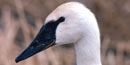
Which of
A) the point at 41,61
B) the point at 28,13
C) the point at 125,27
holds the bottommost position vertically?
the point at 41,61

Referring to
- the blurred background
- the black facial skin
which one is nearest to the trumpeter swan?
the black facial skin

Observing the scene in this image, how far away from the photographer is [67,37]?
2062mm

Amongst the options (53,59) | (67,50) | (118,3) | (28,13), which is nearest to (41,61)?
(53,59)

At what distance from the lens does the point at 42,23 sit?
14.6 feet

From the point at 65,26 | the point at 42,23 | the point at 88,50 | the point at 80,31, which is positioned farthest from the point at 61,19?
the point at 42,23

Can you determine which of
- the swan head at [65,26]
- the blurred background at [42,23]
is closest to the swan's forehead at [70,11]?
the swan head at [65,26]

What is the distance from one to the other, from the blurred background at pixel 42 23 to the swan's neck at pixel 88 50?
1472mm

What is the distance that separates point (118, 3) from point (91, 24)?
10.1 feet

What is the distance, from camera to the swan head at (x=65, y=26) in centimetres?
199

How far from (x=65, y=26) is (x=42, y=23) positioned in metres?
2.42

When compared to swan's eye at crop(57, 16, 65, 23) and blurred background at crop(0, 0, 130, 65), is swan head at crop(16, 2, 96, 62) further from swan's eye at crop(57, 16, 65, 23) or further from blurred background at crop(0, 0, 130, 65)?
blurred background at crop(0, 0, 130, 65)

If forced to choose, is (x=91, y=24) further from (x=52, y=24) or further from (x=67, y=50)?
(x=67, y=50)

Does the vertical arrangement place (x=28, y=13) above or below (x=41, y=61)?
above

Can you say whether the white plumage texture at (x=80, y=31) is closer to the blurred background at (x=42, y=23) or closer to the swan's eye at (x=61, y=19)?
the swan's eye at (x=61, y=19)
